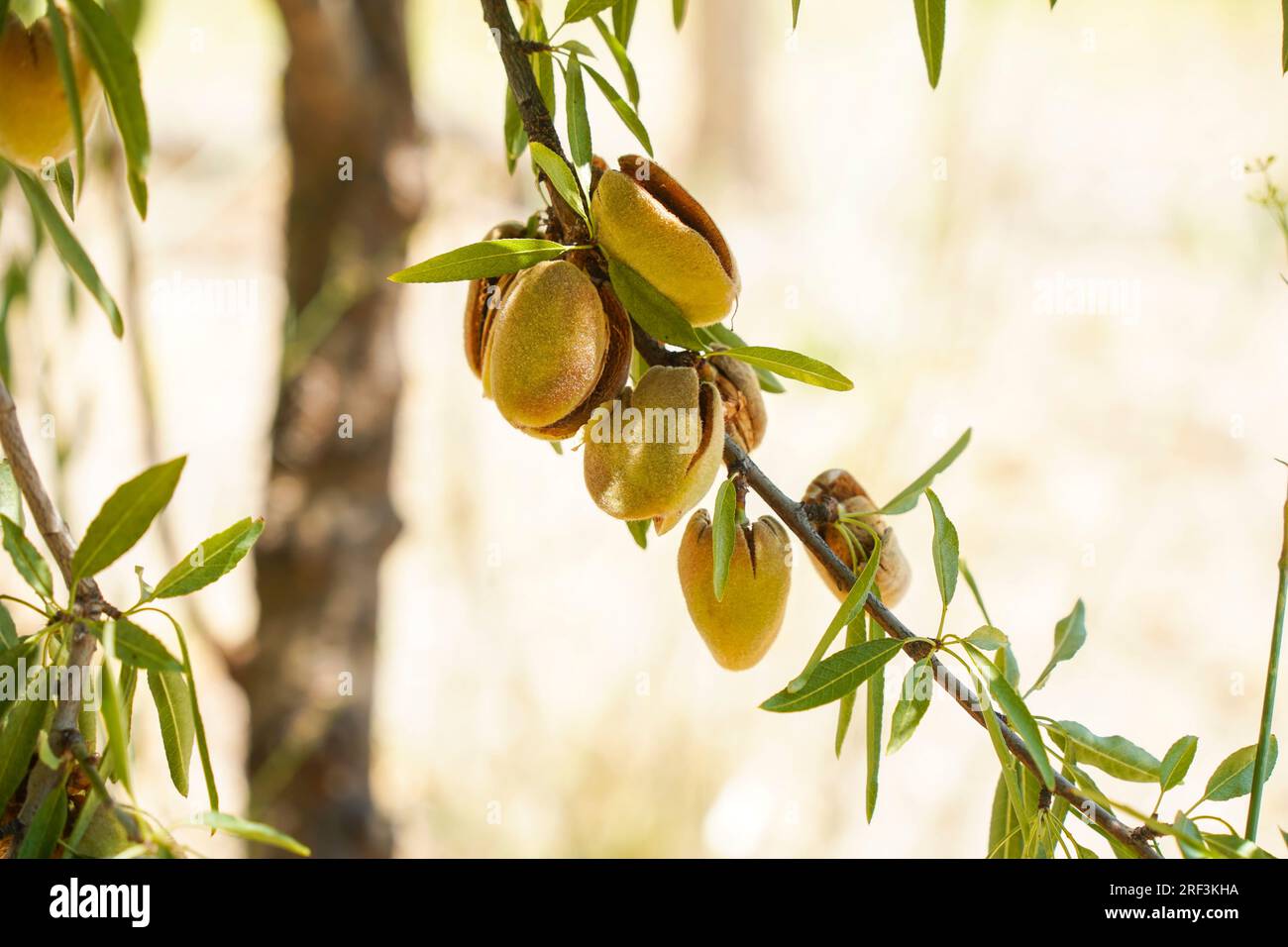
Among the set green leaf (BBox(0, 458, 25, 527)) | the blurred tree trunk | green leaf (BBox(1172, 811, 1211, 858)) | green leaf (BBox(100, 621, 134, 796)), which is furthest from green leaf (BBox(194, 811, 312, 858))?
the blurred tree trunk

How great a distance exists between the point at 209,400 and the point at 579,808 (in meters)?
1.00

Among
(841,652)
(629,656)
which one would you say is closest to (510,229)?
(841,652)

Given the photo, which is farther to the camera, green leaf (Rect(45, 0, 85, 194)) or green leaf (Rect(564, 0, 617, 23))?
green leaf (Rect(564, 0, 617, 23))

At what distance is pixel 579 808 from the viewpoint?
64.9 inches

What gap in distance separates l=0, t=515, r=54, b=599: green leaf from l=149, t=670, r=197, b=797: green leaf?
4 centimetres

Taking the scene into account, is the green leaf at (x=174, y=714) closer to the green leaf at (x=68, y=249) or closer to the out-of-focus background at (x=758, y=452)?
the green leaf at (x=68, y=249)

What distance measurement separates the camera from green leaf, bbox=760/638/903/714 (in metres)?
0.40

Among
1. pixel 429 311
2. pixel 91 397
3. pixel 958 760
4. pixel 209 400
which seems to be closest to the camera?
pixel 91 397

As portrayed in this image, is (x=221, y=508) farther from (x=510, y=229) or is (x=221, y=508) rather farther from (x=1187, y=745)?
(x=1187, y=745)

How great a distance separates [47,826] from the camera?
347 millimetres

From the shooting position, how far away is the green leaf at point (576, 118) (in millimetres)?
432

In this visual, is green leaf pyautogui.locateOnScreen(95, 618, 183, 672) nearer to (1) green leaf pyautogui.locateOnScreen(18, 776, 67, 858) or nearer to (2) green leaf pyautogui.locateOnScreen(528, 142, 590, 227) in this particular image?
(1) green leaf pyautogui.locateOnScreen(18, 776, 67, 858)

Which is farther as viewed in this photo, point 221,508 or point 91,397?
point 221,508
